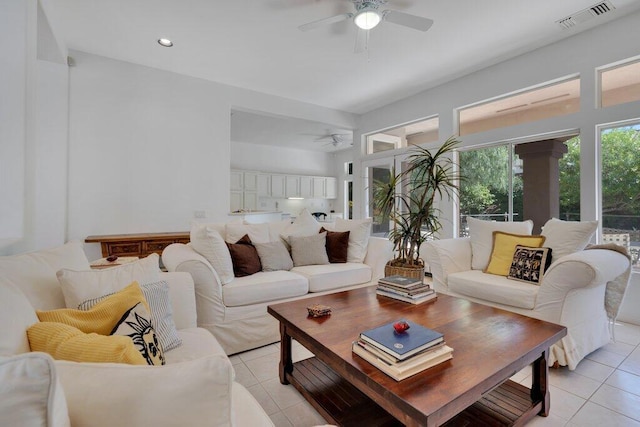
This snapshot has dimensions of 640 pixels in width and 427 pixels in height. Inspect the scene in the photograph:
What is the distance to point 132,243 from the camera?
3465 mm

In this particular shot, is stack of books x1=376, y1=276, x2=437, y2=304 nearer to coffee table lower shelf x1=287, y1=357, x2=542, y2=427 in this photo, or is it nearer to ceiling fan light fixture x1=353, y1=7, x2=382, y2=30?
coffee table lower shelf x1=287, y1=357, x2=542, y2=427

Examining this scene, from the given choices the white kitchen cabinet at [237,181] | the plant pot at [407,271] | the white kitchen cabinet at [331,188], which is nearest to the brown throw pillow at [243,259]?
the plant pot at [407,271]

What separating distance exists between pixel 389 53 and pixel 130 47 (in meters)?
3.03

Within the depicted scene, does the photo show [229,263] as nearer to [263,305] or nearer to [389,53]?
[263,305]

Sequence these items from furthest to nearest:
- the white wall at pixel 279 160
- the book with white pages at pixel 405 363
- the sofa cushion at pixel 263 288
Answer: the white wall at pixel 279 160
the sofa cushion at pixel 263 288
the book with white pages at pixel 405 363

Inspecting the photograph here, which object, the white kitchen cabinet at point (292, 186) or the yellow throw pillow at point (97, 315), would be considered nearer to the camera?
the yellow throw pillow at point (97, 315)

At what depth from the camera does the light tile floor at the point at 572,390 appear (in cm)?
158

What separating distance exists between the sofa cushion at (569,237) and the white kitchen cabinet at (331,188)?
22.4 feet

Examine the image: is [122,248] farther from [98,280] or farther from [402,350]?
[402,350]

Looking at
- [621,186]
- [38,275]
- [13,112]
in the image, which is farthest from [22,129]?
[621,186]

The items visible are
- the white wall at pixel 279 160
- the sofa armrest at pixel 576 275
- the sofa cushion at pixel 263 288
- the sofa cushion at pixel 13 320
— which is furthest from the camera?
→ the white wall at pixel 279 160

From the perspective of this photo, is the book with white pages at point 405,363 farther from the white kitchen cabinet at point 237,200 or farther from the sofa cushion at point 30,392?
the white kitchen cabinet at point 237,200

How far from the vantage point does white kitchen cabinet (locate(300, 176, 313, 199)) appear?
28.5ft

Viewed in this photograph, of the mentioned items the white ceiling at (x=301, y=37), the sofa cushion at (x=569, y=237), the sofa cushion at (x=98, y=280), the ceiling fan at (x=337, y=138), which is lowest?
the sofa cushion at (x=98, y=280)
